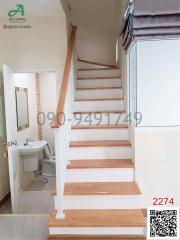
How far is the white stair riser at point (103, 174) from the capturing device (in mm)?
2600

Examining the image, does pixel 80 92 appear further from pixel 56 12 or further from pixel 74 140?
pixel 56 12

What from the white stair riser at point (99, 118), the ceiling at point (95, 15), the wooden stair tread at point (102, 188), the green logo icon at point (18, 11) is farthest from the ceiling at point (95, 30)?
the wooden stair tread at point (102, 188)

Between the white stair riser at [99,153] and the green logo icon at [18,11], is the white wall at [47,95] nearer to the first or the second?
the green logo icon at [18,11]

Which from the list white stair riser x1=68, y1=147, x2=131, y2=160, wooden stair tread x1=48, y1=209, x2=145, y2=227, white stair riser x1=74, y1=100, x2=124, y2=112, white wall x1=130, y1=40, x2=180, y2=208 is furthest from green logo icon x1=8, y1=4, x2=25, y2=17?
wooden stair tread x1=48, y1=209, x2=145, y2=227

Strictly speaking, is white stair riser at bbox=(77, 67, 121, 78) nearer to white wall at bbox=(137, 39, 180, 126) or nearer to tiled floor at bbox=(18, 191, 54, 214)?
white wall at bbox=(137, 39, 180, 126)

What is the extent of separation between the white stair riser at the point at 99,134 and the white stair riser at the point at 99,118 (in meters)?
0.23

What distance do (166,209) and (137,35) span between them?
184cm

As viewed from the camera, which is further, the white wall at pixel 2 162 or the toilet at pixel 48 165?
the toilet at pixel 48 165

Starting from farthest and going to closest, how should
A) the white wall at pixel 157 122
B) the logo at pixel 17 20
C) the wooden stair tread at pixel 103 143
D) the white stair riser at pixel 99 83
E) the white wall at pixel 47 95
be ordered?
the white wall at pixel 47 95, the white stair riser at pixel 99 83, the logo at pixel 17 20, the wooden stair tread at pixel 103 143, the white wall at pixel 157 122

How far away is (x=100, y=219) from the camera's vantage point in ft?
7.18

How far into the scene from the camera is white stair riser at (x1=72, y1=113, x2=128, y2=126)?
3328mm

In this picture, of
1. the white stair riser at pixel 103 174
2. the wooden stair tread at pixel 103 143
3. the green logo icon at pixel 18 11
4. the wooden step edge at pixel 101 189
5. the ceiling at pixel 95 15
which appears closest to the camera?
the wooden step edge at pixel 101 189

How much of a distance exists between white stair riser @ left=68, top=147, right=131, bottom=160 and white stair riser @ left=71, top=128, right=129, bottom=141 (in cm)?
27

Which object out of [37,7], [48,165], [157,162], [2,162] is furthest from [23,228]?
[37,7]
